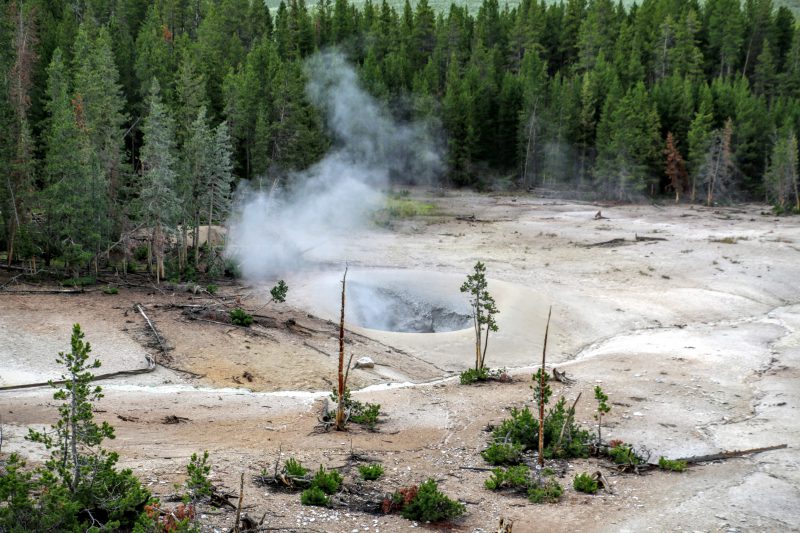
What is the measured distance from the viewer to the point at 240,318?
24156mm

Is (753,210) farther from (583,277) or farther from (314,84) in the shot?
(314,84)

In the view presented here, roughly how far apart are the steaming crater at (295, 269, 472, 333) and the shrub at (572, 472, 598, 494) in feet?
46.1

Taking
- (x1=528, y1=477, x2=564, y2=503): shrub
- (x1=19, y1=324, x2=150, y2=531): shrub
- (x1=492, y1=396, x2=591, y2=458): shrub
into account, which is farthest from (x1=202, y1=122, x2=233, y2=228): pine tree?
(x1=528, y1=477, x2=564, y2=503): shrub

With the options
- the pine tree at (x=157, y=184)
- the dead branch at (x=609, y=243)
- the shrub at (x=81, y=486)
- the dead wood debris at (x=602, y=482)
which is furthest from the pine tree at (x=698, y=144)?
the shrub at (x=81, y=486)

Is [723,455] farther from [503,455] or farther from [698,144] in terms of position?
[698,144]

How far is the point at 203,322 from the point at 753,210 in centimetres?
5200

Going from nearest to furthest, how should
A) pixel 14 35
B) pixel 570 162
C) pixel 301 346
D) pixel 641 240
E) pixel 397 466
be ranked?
pixel 397 466, pixel 301 346, pixel 14 35, pixel 641 240, pixel 570 162

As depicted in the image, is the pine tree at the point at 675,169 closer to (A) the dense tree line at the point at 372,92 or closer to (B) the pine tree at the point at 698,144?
(A) the dense tree line at the point at 372,92

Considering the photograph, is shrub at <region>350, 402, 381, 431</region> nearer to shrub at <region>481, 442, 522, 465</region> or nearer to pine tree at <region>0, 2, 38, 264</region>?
shrub at <region>481, 442, 522, 465</region>

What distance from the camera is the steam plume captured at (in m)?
35.1

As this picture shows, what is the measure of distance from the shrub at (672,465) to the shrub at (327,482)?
21.4ft

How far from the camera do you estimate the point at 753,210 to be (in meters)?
60.4

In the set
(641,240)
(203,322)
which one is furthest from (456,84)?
(203,322)

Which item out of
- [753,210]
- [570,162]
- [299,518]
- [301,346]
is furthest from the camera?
Answer: [570,162]
